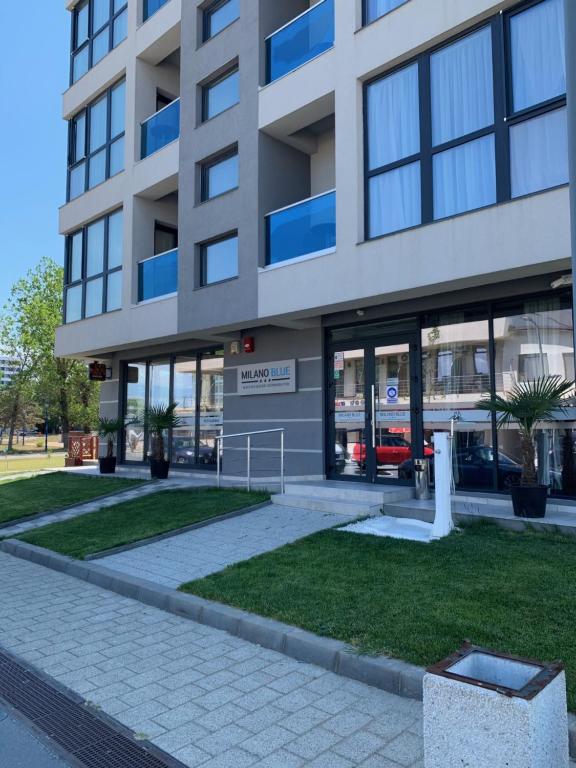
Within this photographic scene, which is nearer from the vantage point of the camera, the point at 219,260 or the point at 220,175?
the point at 219,260

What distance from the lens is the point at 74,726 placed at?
3.73m

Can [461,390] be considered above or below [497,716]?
above

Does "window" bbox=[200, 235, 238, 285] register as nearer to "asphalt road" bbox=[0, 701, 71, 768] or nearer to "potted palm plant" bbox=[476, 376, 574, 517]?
"potted palm plant" bbox=[476, 376, 574, 517]

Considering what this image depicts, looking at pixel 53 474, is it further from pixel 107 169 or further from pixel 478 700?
pixel 478 700

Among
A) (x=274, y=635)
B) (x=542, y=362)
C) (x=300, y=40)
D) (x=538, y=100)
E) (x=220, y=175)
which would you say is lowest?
(x=274, y=635)

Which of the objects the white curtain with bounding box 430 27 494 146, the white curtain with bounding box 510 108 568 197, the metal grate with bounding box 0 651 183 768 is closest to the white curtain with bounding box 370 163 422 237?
the white curtain with bounding box 430 27 494 146

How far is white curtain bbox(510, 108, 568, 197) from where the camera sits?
7.71 meters

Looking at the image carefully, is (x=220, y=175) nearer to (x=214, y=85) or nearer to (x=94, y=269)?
(x=214, y=85)

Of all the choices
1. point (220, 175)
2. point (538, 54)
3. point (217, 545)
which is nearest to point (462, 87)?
point (538, 54)

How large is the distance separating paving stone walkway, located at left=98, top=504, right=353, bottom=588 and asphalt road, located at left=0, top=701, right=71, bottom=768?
8.54 ft

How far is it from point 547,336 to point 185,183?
8.81 meters

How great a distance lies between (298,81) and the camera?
11.0 metres

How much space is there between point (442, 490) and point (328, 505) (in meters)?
2.35

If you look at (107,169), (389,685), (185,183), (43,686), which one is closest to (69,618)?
(43,686)
